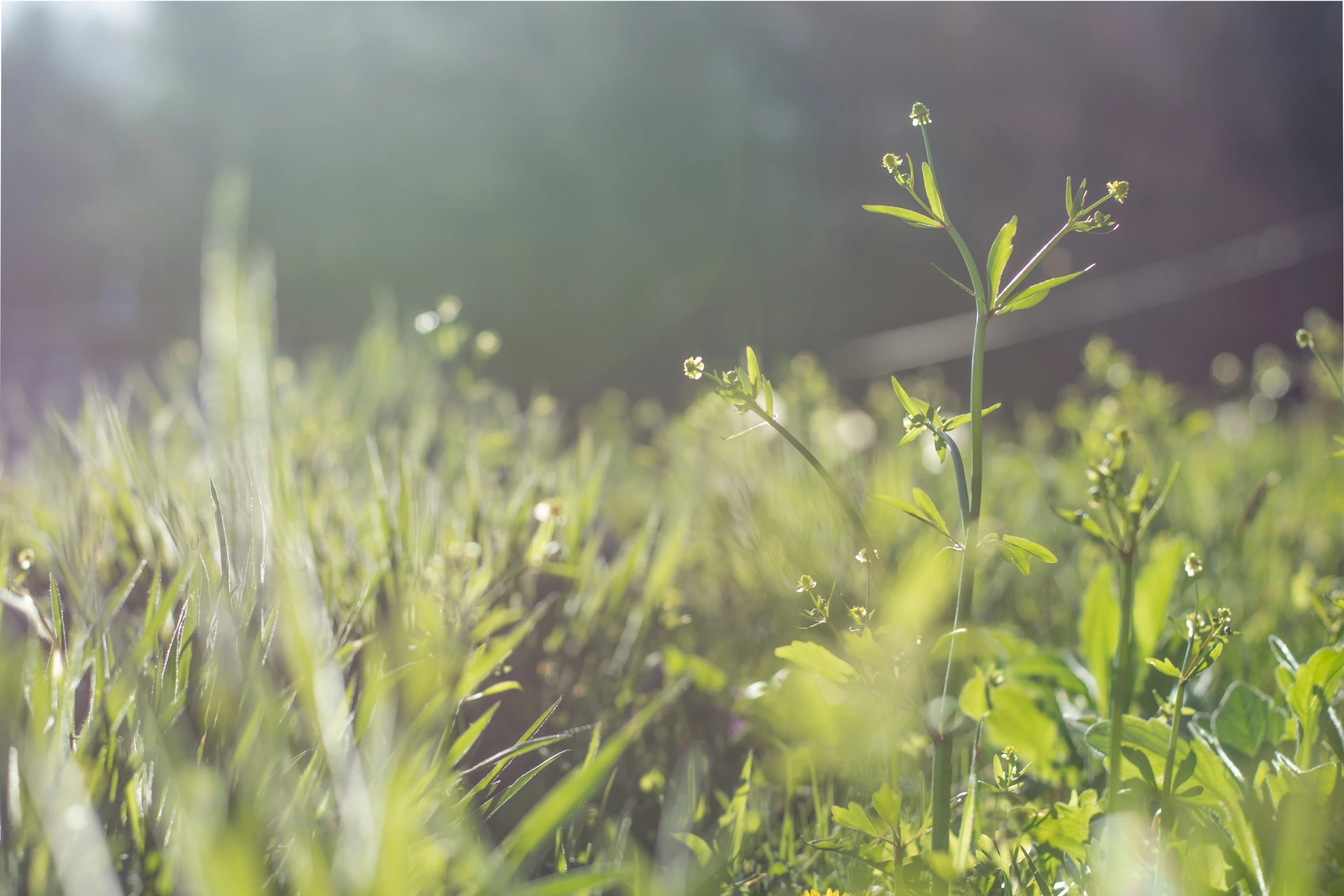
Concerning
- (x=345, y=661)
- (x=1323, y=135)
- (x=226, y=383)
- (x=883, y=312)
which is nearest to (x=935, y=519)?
(x=345, y=661)

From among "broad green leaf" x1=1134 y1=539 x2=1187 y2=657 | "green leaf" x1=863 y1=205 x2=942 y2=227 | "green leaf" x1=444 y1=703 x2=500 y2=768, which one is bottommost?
"broad green leaf" x1=1134 y1=539 x2=1187 y2=657

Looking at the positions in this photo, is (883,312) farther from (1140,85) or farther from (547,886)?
(547,886)

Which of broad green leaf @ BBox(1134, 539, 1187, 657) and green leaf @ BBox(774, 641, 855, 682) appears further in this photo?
broad green leaf @ BBox(1134, 539, 1187, 657)

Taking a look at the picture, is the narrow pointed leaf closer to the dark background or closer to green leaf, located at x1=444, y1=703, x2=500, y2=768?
green leaf, located at x1=444, y1=703, x2=500, y2=768

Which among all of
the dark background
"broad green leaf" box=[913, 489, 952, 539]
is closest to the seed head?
"broad green leaf" box=[913, 489, 952, 539]

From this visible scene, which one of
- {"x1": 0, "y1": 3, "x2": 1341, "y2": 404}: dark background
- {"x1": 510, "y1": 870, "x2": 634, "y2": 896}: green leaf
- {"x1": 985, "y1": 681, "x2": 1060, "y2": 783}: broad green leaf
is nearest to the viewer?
{"x1": 510, "y1": 870, "x2": 634, "y2": 896}: green leaf

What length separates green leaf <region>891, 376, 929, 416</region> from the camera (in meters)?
0.49

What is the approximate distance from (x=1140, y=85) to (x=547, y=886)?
13.4 feet

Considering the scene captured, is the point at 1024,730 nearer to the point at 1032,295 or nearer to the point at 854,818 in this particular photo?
the point at 854,818

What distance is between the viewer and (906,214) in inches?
20.0

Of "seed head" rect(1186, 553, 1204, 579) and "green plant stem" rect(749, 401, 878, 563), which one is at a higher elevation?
"green plant stem" rect(749, 401, 878, 563)

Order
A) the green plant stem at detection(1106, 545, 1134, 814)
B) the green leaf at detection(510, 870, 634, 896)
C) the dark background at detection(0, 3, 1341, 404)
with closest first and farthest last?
1. the green leaf at detection(510, 870, 634, 896)
2. the green plant stem at detection(1106, 545, 1134, 814)
3. the dark background at detection(0, 3, 1341, 404)

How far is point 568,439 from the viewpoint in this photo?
206 centimetres

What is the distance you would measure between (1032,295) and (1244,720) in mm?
402
